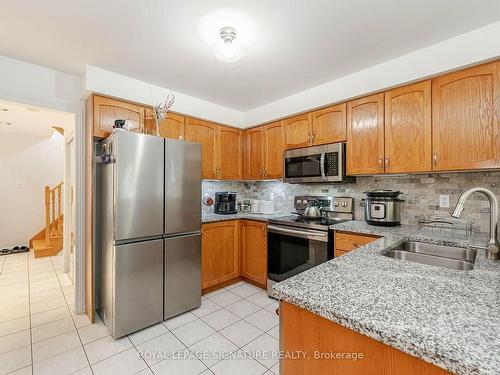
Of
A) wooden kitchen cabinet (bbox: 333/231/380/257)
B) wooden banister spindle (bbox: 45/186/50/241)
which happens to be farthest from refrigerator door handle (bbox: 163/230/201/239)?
wooden banister spindle (bbox: 45/186/50/241)

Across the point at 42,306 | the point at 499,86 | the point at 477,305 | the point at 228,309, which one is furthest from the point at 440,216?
the point at 42,306

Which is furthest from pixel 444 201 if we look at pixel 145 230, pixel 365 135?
pixel 145 230

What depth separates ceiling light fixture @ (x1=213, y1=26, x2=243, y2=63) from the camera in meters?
1.67

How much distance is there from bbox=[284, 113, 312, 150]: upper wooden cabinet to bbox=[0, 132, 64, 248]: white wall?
198 inches

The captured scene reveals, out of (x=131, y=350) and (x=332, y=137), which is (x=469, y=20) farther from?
(x=131, y=350)

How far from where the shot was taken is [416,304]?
0.73 metres

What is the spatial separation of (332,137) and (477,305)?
6.72ft

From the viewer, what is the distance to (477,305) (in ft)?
2.37

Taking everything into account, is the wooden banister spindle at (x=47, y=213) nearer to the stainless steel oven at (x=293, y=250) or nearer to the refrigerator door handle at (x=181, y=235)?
the refrigerator door handle at (x=181, y=235)

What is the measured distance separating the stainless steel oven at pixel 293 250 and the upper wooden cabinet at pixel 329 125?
958 mm

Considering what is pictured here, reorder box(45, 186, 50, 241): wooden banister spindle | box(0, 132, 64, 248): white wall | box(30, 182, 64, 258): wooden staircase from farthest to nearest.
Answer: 1. box(0, 132, 64, 248): white wall
2. box(45, 186, 50, 241): wooden banister spindle
3. box(30, 182, 64, 258): wooden staircase

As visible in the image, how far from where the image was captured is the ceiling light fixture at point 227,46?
167cm

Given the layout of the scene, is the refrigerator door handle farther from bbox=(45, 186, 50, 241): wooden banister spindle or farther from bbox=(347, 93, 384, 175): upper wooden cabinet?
bbox=(45, 186, 50, 241): wooden banister spindle

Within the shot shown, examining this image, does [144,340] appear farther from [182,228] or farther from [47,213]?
[47,213]
